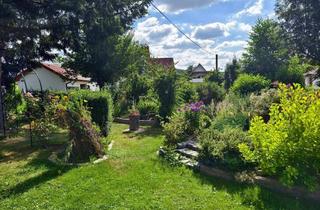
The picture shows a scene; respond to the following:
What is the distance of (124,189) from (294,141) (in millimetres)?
2857

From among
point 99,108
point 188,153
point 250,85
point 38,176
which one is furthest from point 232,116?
point 250,85

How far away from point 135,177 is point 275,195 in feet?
8.16

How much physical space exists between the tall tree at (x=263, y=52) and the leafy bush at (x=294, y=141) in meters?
26.5

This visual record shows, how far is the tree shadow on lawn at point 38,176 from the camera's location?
591cm

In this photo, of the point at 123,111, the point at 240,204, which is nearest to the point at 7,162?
the point at 240,204

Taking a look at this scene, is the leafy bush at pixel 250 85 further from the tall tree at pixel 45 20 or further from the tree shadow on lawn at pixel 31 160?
the tree shadow on lawn at pixel 31 160

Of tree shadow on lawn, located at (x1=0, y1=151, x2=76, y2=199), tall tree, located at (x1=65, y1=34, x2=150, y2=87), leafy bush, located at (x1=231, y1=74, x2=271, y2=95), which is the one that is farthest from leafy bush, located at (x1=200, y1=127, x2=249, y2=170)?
tall tree, located at (x1=65, y1=34, x2=150, y2=87)

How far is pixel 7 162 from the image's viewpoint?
326 inches

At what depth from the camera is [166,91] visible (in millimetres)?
13664

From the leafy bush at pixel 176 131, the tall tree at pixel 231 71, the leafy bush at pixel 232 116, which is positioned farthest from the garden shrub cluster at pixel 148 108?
the tall tree at pixel 231 71

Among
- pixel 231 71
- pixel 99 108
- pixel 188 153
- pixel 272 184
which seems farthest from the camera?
pixel 231 71

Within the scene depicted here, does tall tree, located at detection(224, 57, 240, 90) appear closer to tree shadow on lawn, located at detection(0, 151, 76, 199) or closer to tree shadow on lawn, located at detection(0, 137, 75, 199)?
tree shadow on lawn, located at detection(0, 137, 75, 199)

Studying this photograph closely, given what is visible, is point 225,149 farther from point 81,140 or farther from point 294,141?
point 81,140

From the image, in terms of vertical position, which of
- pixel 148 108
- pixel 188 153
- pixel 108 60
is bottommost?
pixel 188 153
